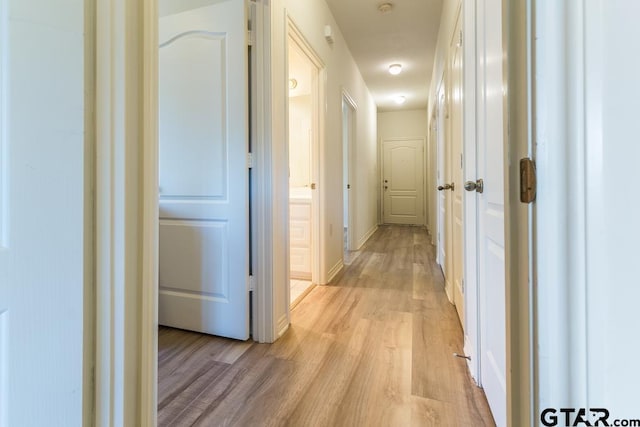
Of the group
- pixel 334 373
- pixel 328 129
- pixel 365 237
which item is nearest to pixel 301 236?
pixel 328 129

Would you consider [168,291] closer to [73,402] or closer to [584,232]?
[73,402]

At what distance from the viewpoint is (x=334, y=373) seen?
4.82ft

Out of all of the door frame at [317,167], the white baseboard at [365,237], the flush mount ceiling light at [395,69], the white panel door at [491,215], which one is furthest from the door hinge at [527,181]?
the flush mount ceiling light at [395,69]

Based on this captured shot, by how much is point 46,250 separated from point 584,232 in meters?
0.91

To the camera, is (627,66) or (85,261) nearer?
(627,66)

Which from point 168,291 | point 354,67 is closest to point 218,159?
point 168,291

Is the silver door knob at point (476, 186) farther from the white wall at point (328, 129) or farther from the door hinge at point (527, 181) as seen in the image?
the white wall at point (328, 129)

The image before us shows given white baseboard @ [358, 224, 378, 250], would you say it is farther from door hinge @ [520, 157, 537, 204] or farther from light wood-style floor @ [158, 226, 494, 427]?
door hinge @ [520, 157, 537, 204]

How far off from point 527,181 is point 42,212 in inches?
34.0

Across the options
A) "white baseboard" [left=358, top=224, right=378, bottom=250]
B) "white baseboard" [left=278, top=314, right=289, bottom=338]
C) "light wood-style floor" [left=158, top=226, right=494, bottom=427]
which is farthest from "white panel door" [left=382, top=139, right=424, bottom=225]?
"white baseboard" [left=278, top=314, right=289, bottom=338]

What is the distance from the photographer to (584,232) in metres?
0.37

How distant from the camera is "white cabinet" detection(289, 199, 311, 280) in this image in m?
2.99

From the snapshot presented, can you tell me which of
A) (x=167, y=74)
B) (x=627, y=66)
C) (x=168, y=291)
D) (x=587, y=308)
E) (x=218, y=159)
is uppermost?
(x=167, y=74)

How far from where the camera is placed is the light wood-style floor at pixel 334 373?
3.90ft
